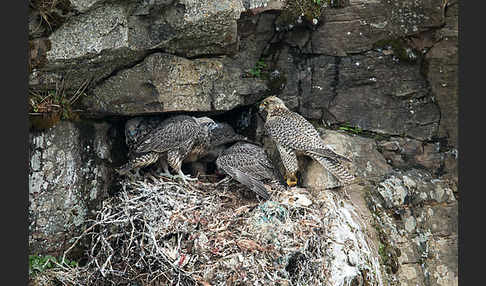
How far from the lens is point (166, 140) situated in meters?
8.41

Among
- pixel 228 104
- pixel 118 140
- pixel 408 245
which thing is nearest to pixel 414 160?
pixel 408 245

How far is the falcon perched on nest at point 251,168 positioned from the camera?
8359 millimetres

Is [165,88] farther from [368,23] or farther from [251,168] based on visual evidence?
[368,23]

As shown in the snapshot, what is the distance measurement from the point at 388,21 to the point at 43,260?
17.4ft

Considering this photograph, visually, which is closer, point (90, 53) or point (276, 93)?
point (90, 53)

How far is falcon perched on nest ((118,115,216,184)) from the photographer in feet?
27.5

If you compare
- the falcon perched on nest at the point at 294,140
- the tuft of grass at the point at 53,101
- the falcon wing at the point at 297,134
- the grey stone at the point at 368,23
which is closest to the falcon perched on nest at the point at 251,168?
the falcon perched on nest at the point at 294,140

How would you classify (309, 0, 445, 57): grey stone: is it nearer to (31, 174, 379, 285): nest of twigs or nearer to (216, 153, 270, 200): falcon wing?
(216, 153, 270, 200): falcon wing

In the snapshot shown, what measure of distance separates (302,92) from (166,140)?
2.02 meters

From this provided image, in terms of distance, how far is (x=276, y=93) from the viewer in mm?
9156

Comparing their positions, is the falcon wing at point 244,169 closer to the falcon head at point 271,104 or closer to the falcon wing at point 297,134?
the falcon wing at point 297,134

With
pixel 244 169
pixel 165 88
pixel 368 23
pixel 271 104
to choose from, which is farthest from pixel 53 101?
pixel 368 23

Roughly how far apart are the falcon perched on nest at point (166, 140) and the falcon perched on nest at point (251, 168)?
1.49ft

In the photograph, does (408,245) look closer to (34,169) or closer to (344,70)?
(344,70)
